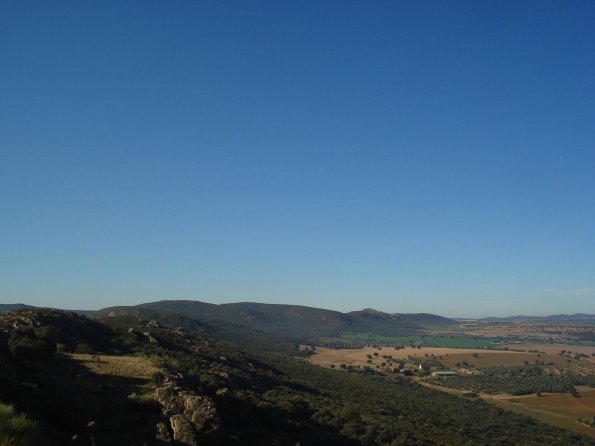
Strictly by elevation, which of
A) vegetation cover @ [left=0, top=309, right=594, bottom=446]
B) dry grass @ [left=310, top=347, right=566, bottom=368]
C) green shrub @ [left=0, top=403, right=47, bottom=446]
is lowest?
dry grass @ [left=310, top=347, right=566, bottom=368]

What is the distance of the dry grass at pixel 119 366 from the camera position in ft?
97.0

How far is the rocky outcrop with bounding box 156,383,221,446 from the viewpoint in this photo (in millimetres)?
17969

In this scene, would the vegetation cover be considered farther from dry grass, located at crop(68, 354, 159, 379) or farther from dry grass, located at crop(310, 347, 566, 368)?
dry grass, located at crop(310, 347, 566, 368)

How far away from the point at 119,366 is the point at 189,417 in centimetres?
1608

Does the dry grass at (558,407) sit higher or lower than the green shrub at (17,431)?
lower

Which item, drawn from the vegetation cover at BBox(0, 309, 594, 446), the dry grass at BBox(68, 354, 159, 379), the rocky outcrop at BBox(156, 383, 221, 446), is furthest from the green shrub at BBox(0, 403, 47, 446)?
the dry grass at BBox(68, 354, 159, 379)

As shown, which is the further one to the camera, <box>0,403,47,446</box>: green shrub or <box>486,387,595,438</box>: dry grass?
<box>486,387,595,438</box>: dry grass

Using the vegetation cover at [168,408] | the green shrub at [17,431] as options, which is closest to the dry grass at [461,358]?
the vegetation cover at [168,408]

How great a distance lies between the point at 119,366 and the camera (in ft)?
107

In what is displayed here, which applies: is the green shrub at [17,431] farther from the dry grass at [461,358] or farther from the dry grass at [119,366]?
the dry grass at [461,358]

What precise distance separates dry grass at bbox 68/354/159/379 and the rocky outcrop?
9.27m

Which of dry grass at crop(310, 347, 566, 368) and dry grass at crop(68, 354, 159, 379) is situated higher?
dry grass at crop(68, 354, 159, 379)

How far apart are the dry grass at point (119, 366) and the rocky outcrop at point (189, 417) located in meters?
9.27

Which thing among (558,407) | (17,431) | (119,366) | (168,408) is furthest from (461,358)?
(17,431)
